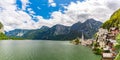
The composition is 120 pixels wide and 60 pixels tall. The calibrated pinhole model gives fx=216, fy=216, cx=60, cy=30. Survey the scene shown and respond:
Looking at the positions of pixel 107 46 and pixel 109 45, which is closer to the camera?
pixel 109 45

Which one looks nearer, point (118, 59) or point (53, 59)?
point (118, 59)

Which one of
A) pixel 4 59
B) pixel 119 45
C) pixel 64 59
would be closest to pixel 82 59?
pixel 64 59

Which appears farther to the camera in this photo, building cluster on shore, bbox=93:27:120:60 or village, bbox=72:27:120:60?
village, bbox=72:27:120:60

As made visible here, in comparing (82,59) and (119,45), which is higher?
(119,45)

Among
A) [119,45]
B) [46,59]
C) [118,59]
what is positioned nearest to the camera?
[118,59]

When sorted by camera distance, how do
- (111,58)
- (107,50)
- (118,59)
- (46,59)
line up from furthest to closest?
1. (107,50)
2. (46,59)
3. (111,58)
4. (118,59)

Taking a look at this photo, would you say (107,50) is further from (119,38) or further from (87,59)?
(119,38)

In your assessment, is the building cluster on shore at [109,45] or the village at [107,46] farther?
the village at [107,46]

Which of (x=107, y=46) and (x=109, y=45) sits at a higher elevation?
(x=109, y=45)

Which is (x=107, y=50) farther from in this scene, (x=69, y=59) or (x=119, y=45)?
(x=119, y=45)
